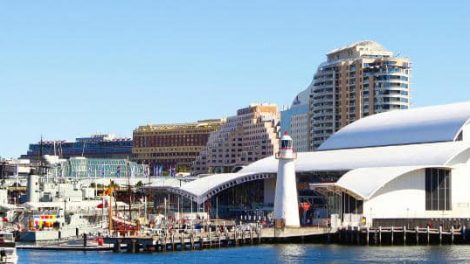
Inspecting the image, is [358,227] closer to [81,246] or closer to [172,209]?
[81,246]

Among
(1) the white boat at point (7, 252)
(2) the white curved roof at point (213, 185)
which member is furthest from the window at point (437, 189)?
(1) the white boat at point (7, 252)

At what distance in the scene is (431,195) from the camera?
10775cm

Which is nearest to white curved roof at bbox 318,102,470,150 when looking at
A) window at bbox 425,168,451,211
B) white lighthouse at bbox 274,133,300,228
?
window at bbox 425,168,451,211

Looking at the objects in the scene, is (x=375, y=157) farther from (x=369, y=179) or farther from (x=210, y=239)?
(x=210, y=239)

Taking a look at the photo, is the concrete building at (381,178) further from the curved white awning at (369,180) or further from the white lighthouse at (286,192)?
the white lighthouse at (286,192)

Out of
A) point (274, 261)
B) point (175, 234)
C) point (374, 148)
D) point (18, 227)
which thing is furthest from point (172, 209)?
point (274, 261)

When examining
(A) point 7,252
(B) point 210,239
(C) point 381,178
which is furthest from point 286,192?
(A) point 7,252

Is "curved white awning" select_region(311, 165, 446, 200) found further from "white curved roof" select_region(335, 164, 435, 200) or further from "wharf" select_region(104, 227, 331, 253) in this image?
"wharf" select_region(104, 227, 331, 253)

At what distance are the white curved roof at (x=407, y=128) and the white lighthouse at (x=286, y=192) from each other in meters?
25.8

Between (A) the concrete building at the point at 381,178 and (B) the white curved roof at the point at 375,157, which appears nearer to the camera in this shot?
(A) the concrete building at the point at 381,178

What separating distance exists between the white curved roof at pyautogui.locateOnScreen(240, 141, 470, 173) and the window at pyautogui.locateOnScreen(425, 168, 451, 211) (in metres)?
1.09

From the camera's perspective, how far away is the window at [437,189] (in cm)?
10762

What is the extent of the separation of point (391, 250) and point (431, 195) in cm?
1863

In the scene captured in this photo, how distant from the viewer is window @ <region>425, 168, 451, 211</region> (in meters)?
108
